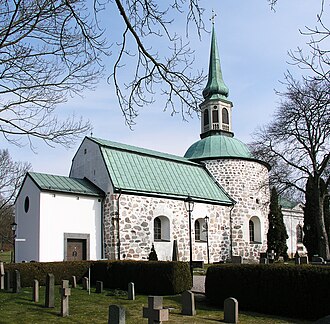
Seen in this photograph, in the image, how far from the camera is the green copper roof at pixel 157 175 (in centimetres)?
2234

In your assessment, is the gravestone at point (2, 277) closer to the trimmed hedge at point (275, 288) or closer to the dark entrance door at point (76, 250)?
the dark entrance door at point (76, 250)

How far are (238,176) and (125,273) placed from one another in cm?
1418

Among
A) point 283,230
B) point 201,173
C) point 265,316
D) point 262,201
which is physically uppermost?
point 201,173

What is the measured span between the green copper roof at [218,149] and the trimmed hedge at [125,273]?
44.2ft

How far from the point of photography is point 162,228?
935 inches

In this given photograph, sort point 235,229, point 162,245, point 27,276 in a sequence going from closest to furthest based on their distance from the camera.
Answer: point 27,276
point 162,245
point 235,229

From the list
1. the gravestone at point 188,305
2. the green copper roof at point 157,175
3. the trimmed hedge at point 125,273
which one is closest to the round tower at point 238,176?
the green copper roof at point 157,175

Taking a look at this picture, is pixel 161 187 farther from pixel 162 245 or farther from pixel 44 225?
pixel 44 225

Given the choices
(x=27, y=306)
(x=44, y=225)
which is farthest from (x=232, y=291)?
(x=44, y=225)

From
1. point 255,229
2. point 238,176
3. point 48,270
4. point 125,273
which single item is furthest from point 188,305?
point 255,229

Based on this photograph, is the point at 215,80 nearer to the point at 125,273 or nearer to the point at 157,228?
the point at 157,228

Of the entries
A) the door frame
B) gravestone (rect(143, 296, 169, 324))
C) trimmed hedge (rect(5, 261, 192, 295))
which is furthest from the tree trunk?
gravestone (rect(143, 296, 169, 324))

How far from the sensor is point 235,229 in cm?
2738

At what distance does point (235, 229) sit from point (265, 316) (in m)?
16.8
